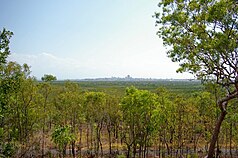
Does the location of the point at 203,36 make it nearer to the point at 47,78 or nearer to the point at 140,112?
the point at 140,112

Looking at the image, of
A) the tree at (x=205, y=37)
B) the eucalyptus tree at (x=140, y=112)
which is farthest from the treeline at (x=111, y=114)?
the tree at (x=205, y=37)

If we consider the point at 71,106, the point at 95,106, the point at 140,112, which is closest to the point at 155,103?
the point at 140,112

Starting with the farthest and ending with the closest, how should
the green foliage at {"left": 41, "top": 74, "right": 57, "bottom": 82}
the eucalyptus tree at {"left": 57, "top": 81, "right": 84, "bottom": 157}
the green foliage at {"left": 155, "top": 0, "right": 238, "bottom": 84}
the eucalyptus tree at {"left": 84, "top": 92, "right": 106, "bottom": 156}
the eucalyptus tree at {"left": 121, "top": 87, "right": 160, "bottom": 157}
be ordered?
the eucalyptus tree at {"left": 57, "top": 81, "right": 84, "bottom": 157} → the eucalyptus tree at {"left": 84, "top": 92, "right": 106, "bottom": 156} → the green foliage at {"left": 41, "top": 74, "right": 57, "bottom": 82} → the eucalyptus tree at {"left": 121, "top": 87, "right": 160, "bottom": 157} → the green foliage at {"left": 155, "top": 0, "right": 238, "bottom": 84}

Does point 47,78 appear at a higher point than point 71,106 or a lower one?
higher

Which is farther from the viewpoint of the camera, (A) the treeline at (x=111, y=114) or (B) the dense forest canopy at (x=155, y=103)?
(A) the treeline at (x=111, y=114)

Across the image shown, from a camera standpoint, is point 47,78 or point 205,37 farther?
point 47,78

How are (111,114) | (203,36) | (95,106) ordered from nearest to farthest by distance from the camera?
(203,36) < (95,106) < (111,114)

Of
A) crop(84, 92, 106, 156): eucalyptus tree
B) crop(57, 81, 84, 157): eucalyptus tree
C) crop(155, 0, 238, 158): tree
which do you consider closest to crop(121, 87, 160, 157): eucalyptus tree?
crop(84, 92, 106, 156): eucalyptus tree

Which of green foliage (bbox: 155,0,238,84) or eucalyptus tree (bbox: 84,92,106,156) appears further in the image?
eucalyptus tree (bbox: 84,92,106,156)

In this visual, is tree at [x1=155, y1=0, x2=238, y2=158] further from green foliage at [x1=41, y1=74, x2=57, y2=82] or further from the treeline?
green foliage at [x1=41, y1=74, x2=57, y2=82]

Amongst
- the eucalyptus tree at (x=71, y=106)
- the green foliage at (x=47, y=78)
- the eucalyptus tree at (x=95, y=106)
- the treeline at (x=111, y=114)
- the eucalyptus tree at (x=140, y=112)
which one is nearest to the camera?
the eucalyptus tree at (x=140, y=112)

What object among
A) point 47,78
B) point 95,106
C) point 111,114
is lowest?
point 111,114

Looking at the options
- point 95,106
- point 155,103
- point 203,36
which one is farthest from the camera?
point 95,106

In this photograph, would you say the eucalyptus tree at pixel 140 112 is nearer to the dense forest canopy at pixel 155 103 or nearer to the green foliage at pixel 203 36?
the dense forest canopy at pixel 155 103
